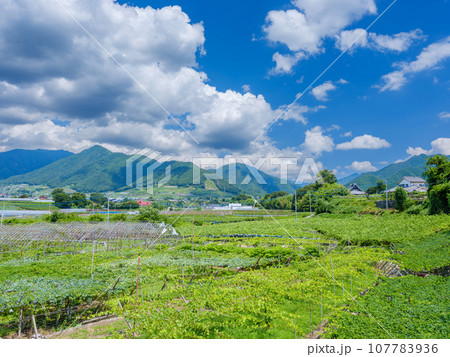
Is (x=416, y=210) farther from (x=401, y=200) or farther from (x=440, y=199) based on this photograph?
(x=440, y=199)

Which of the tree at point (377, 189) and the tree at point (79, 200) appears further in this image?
the tree at point (79, 200)

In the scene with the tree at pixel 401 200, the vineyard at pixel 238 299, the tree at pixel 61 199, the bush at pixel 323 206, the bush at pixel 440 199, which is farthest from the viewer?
the tree at pixel 61 199

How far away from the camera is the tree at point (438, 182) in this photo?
21.0m

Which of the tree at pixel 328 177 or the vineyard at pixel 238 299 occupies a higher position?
the tree at pixel 328 177

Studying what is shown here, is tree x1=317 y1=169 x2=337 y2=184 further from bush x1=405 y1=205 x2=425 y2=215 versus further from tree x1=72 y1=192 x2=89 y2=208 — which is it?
tree x1=72 y1=192 x2=89 y2=208

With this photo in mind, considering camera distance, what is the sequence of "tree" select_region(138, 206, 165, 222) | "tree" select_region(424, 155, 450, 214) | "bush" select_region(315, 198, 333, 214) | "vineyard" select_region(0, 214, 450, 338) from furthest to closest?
"bush" select_region(315, 198, 333, 214)
"tree" select_region(138, 206, 165, 222)
"tree" select_region(424, 155, 450, 214)
"vineyard" select_region(0, 214, 450, 338)

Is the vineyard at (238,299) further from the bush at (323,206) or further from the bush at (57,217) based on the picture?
the bush at (57,217)

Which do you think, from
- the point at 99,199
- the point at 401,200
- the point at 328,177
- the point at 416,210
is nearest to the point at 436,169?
the point at 416,210

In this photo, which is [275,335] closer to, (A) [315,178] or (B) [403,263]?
(B) [403,263]

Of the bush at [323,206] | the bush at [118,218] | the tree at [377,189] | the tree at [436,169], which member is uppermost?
the tree at [436,169]

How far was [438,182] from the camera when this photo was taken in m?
22.7

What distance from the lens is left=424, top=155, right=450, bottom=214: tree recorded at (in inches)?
826

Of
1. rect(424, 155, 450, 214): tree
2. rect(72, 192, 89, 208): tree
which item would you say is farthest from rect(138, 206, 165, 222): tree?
rect(424, 155, 450, 214): tree

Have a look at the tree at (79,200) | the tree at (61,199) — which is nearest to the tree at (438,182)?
the tree at (61,199)
